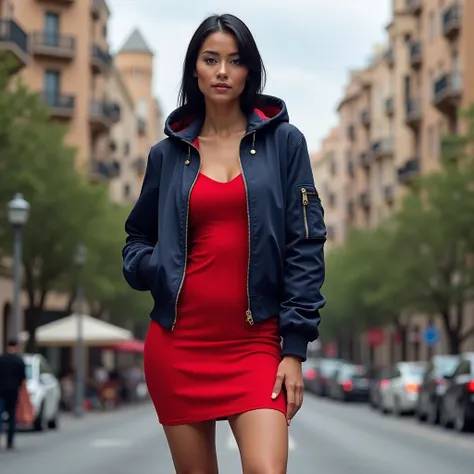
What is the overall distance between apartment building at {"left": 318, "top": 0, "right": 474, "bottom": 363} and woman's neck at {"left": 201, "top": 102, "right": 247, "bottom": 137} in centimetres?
4938

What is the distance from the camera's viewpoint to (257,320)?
4688 mm

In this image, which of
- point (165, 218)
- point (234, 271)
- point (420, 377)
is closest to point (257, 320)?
point (234, 271)

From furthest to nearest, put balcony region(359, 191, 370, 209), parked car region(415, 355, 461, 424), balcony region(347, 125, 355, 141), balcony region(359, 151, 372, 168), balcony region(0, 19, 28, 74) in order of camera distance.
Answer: balcony region(347, 125, 355, 141)
balcony region(359, 191, 370, 209)
balcony region(359, 151, 372, 168)
balcony region(0, 19, 28, 74)
parked car region(415, 355, 461, 424)

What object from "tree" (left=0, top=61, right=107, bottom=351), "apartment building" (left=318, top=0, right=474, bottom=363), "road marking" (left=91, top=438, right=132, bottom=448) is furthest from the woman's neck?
"apartment building" (left=318, top=0, right=474, bottom=363)

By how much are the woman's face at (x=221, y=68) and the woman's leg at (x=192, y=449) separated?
1.08 metres

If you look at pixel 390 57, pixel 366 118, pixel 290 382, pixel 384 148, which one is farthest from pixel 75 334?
pixel 366 118

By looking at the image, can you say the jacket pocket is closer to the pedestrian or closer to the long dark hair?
the long dark hair

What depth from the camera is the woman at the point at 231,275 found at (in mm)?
4668

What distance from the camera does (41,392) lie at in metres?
31.2

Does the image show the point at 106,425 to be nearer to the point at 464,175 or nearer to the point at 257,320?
the point at 464,175

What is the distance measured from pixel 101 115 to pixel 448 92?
64.9 feet

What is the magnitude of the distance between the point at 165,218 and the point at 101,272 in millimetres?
49946

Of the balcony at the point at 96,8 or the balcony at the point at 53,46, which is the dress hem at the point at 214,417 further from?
the balcony at the point at 96,8

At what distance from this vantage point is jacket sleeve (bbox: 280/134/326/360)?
4.66 m
